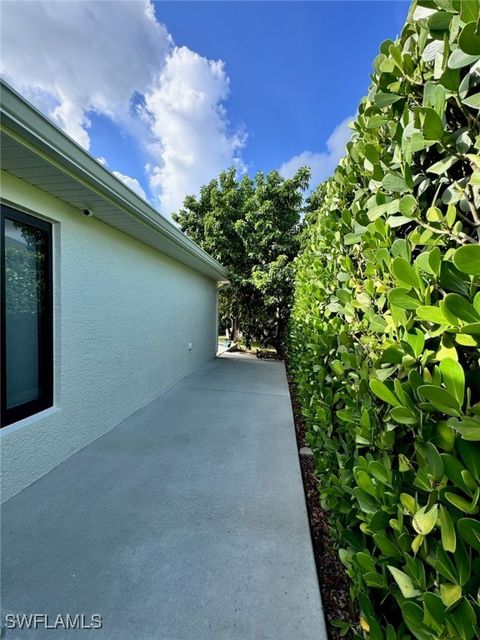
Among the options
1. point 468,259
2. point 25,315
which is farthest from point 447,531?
point 25,315

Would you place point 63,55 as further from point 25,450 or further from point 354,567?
point 354,567

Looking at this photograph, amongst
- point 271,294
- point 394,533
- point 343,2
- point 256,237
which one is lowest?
point 394,533

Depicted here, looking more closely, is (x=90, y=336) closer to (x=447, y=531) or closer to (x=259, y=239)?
(x=447, y=531)

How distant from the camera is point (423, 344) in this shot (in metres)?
0.99

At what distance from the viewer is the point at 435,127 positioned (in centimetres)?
95

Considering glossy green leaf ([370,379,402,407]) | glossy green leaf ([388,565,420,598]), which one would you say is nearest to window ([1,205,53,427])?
glossy green leaf ([370,379,402,407])

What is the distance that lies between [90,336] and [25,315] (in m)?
0.97

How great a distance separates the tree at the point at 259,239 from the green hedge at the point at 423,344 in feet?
29.2

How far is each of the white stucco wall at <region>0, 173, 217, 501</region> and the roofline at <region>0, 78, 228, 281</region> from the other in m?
0.55

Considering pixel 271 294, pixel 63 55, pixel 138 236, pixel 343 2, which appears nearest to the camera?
pixel 63 55

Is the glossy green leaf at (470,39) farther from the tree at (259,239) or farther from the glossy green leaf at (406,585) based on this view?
the tree at (259,239)

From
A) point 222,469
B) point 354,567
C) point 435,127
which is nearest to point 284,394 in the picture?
point 222,469

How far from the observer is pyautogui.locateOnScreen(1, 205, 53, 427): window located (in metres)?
2.91

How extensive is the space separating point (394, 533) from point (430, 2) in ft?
6.03
